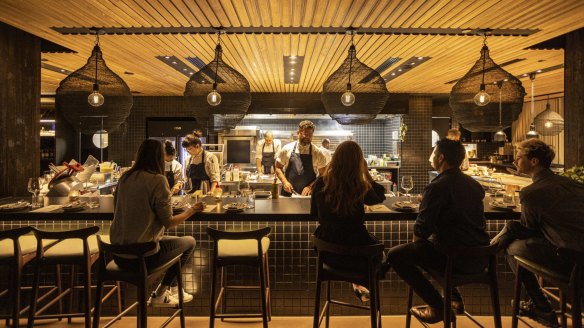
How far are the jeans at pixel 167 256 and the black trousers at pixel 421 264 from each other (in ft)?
4.89

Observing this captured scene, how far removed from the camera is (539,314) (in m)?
2.57

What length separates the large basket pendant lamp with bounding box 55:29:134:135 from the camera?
3.19m

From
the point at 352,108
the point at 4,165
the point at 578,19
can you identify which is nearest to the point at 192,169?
the point at 4,165

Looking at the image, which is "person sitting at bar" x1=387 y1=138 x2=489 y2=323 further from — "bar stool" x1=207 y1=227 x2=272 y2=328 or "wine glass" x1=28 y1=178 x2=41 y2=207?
"wine glass" x1=28 y1=178 x2=41 y2=207

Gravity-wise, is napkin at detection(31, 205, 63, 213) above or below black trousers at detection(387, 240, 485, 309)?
above

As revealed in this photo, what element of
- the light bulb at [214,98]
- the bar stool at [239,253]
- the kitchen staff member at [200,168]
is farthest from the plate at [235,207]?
the kitchen staff member at [200,168]

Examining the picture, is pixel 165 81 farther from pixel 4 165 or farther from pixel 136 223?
pixel 136 223

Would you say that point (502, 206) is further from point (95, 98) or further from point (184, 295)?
point (95, 98)

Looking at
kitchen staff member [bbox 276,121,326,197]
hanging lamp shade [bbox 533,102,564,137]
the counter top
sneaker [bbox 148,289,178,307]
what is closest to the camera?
sneaker [bbox 148,289,178,307]

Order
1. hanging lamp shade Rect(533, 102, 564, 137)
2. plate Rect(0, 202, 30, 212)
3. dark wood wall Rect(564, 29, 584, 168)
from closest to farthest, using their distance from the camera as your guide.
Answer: plate Rect(0, 202, 30, 212) → dark wood wall Rect(564, 29, 584, 168) → hanging lamp shade Rect(533, 102, 564, 137)

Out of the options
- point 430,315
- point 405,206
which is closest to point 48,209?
point 405,206

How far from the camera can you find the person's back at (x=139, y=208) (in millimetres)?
2373

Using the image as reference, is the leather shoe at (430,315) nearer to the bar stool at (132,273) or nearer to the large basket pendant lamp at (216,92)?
the bar stool at (132,273)

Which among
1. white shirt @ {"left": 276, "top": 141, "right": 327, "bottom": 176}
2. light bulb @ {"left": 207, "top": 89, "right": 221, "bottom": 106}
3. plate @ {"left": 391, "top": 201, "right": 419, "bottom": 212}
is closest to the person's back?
light bulb @ {"left": 207, "top": 89, "right": 221, "bottom": 106}
